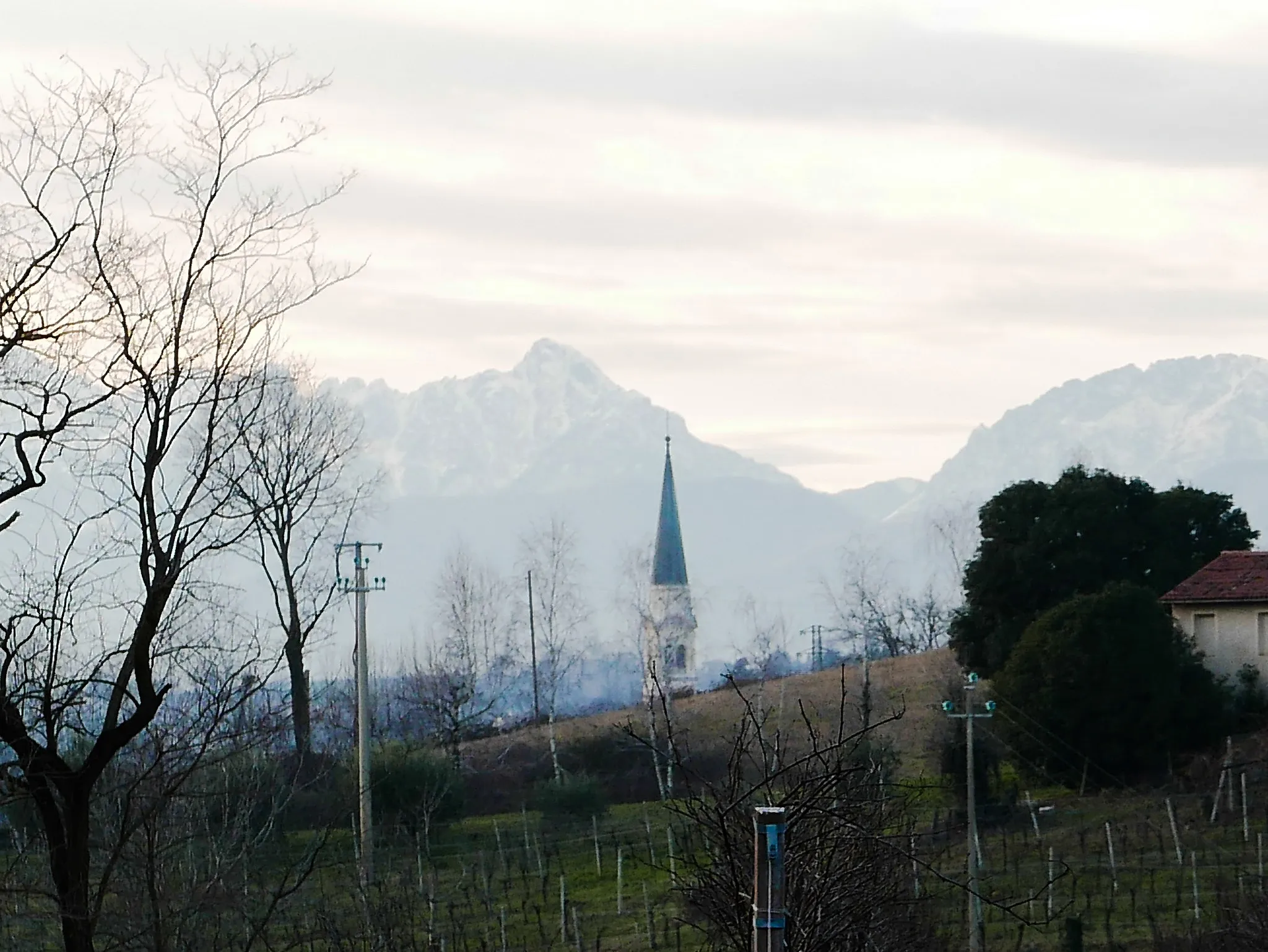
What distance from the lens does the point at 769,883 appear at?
571 cm

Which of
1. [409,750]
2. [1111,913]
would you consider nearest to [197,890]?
[1111,913]

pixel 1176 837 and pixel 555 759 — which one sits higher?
pixel 555 759

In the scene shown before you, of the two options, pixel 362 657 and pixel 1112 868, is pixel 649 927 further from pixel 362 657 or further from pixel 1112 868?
pixel 1112 868

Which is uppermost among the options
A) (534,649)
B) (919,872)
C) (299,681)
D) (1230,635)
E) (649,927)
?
(534,649)

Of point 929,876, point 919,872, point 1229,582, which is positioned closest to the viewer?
point 919,872

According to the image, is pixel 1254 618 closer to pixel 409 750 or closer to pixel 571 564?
pixel 409 750

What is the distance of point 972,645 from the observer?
129 feet

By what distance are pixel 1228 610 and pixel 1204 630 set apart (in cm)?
79

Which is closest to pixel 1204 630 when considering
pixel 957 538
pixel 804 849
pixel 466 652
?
pixel 466 652

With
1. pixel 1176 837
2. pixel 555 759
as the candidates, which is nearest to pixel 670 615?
pixel 555 759

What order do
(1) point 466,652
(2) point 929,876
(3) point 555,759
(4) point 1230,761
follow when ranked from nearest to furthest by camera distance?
(2) point 929,876
(4) point 1230,761
(3) point 555,759
(1) point 466,652

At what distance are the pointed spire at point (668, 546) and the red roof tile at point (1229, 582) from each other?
232 feet

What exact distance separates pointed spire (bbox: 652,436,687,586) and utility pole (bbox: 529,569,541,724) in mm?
39737

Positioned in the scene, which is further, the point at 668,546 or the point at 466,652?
the point at 668,546
